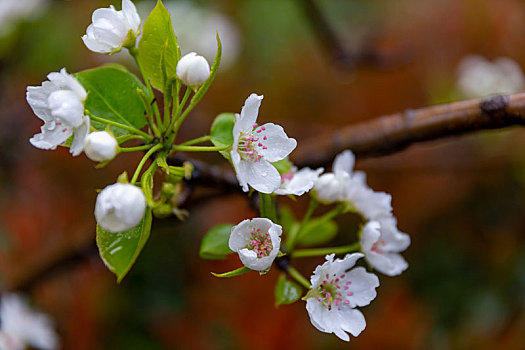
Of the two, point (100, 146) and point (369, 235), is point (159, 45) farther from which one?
point (369, 235)

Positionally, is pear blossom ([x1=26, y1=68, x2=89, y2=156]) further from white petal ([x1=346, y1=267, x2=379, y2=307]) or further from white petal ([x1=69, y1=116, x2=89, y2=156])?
white petal ([x1=346, y1=267, x2=379, y2=307])

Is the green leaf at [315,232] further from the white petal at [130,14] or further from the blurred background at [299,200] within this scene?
the blurred background at [299,200]

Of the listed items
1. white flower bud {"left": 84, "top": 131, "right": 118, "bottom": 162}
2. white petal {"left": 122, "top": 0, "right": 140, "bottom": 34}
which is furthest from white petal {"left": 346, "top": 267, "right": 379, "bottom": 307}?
white petal {"left": 122, "top": 0, "right": 140, "bottom": 34}

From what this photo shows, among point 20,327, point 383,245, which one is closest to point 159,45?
point 383,245

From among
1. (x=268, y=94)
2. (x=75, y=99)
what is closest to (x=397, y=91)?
(x=268, y=94)

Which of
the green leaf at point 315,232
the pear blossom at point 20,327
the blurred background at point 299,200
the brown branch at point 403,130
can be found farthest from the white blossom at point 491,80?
the pear blossom at point 20,327

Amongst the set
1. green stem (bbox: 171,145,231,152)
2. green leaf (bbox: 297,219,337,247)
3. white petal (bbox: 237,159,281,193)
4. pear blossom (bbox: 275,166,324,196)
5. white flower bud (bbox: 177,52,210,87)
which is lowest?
green leaf (bbox: 297,219,337,247)
